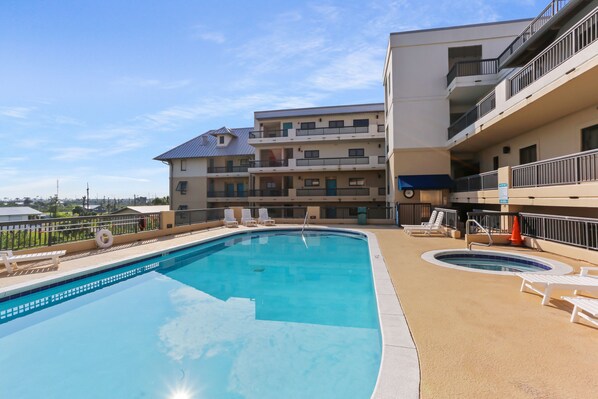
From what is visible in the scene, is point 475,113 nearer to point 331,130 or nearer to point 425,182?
point 425,182

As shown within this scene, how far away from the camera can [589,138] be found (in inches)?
415

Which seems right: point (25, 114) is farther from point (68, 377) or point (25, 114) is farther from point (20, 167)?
point (20, 167)

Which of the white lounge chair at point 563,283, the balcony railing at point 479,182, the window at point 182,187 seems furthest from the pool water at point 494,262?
the window at point 182,187

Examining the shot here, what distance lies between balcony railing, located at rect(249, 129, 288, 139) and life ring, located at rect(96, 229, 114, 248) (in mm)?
19336

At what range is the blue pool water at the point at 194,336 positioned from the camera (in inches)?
147

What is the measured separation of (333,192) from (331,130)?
5994 mm

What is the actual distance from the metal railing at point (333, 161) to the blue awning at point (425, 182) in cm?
703

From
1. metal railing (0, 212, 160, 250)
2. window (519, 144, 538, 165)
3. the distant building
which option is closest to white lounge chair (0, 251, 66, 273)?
metal railing (0, 212, 160, 250)

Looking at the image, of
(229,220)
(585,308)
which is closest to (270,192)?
(229,220)

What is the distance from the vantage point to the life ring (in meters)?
11.2

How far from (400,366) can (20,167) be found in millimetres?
109143

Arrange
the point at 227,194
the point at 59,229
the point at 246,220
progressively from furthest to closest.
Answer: the point at 227,194
the point at 246,220
the point at 59,229

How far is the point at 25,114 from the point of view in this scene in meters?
28.8

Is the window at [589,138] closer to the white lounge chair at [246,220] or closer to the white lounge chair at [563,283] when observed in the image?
the white lounge chair at [563,283]
